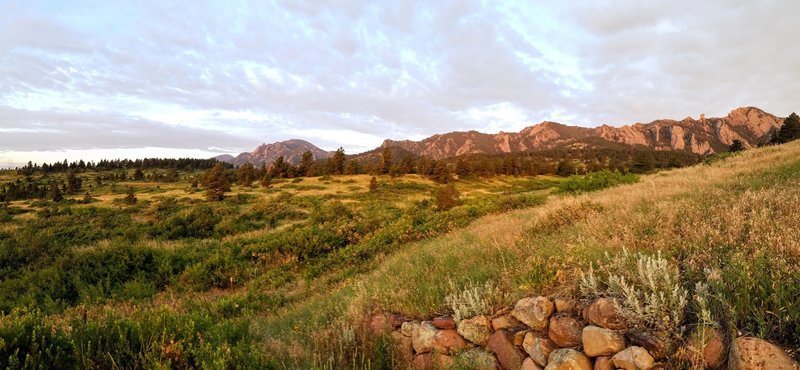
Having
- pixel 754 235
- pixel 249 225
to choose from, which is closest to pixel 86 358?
pixel 754 235

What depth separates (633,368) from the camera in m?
3.18

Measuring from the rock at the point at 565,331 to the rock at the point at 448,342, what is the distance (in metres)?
1.15

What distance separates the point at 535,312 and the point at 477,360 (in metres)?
0.88

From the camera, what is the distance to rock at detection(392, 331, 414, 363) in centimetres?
493

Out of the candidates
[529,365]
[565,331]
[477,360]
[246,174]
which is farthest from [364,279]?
[246,174]

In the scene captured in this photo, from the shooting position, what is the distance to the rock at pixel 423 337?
4883 millimetres

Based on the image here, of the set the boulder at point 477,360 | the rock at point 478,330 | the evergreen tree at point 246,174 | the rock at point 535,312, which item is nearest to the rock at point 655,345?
the rock at point 535,312

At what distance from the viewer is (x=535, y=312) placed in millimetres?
4238

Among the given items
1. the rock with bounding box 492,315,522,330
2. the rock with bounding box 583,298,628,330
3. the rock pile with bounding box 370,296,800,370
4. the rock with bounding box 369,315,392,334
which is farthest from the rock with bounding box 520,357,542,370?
the rock with bounding box 369,315,392,334

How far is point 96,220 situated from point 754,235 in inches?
1567

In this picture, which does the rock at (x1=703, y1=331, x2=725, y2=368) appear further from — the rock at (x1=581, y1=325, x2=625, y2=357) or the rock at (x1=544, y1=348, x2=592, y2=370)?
the rock at (x1=544, y1=348, x2=592, y2=370)

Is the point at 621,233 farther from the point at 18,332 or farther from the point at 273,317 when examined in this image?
the point at 18,332

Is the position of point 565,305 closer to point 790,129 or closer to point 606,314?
point 606,314

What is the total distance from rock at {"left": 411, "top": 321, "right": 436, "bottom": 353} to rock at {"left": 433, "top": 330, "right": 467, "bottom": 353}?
77mm
